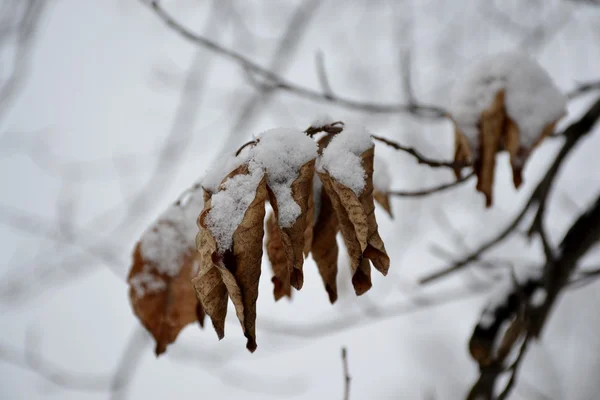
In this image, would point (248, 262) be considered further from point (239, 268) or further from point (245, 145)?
point (245, 145)

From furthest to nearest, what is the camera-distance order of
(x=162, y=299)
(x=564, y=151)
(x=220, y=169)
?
1. (x=564, y=151)
2. (x=162, y=299)
3. (x=220, y=169)

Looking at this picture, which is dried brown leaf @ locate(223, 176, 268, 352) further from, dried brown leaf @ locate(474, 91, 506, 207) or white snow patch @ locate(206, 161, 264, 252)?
dried brown leaf @ locate(474, 91, 506, 207)

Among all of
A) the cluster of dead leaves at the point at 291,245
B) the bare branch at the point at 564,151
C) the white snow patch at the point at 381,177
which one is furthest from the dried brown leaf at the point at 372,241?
the bare branch at the point at 564,151

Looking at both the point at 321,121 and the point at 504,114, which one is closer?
the point at 321,121

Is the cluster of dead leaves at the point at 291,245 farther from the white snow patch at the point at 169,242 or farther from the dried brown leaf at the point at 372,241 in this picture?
the white snow patch at the point at 169,242

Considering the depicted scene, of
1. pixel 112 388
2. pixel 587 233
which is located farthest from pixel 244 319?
pixel 112 388

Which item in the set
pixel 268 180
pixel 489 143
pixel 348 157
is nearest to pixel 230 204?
pixel 268 180

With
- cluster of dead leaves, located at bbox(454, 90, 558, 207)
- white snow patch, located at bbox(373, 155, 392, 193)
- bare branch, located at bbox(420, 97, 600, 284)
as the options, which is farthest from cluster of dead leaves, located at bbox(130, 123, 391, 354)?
bare branch, located at bbox(420, 97, 600, 284)
